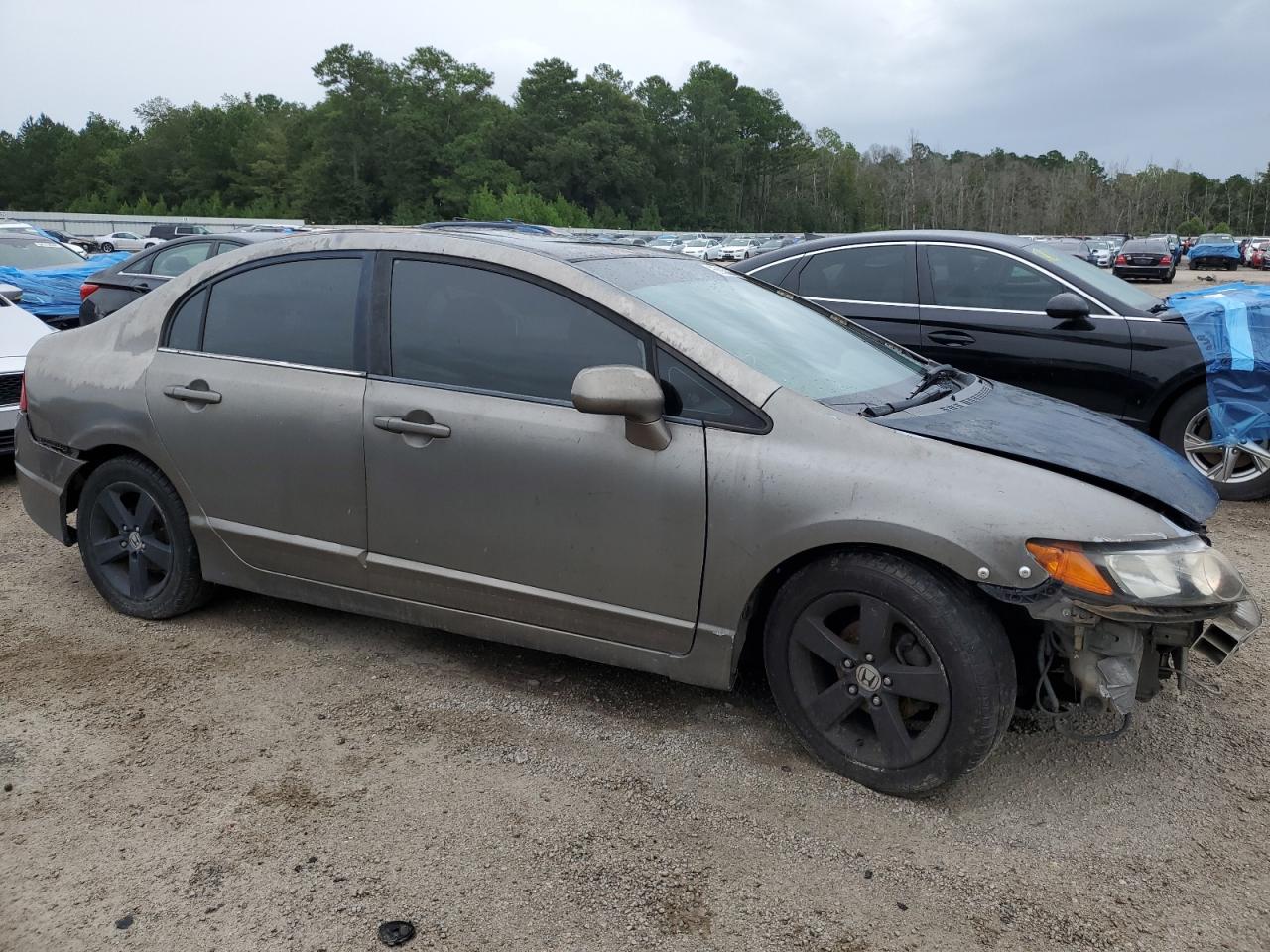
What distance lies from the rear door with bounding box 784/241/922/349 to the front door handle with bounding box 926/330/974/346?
0.31 ft

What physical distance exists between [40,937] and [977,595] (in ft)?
Answer: 8.23

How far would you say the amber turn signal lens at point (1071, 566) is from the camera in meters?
2.60

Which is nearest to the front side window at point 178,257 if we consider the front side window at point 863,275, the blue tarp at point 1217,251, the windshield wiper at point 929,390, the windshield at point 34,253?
the windshield at point 34,253

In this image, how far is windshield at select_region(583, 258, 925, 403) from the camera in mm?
3281

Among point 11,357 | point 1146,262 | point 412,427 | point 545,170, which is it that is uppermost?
point 545,170

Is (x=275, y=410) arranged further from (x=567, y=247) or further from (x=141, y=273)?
(x=141, y=273)

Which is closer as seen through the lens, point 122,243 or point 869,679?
point 869,679

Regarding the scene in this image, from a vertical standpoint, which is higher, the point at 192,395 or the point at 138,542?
the point at 192,395

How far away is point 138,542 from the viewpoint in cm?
422

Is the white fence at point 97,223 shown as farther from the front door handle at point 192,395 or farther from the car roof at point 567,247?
the car roof at point 567,247

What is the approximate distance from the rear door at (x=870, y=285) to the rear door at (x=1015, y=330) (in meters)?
0.10

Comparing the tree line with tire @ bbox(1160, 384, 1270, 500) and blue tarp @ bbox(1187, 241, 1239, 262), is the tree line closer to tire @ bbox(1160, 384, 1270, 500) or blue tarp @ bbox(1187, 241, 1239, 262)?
blue tarp @ bbox(1187, 241, 1239, 262)

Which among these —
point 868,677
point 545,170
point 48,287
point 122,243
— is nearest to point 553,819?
point 868,677

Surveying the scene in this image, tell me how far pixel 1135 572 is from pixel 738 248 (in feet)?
187
